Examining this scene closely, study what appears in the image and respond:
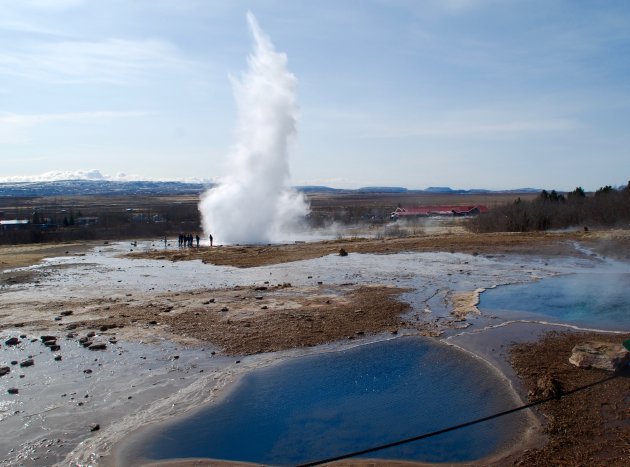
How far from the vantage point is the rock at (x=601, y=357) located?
970cm

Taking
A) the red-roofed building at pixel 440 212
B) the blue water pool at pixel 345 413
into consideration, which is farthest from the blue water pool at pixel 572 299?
the red-roofed building at pixel 440 212

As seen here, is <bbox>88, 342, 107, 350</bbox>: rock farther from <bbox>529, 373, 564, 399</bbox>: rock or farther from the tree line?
the tree line

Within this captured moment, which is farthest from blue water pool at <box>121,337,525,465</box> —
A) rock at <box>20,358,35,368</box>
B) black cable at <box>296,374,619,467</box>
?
rock at <box>20,358,35,368</box>

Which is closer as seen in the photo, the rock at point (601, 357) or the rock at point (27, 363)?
the rock at point (601, 357)

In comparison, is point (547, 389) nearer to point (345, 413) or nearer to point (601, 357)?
point (601, 357)

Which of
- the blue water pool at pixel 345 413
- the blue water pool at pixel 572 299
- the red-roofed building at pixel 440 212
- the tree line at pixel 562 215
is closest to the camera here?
the blue water pool at pixel 345 413

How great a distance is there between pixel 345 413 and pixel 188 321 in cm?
692

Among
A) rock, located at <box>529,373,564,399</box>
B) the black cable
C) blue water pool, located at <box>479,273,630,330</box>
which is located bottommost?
the black cable

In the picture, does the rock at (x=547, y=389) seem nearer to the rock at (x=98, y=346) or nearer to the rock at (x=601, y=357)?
the rock at (x=601, y=357)

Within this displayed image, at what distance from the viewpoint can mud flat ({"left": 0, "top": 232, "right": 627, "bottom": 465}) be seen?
28.7ft

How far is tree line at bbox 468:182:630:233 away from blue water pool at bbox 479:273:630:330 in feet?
86.1

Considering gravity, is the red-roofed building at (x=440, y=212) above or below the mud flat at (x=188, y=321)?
above

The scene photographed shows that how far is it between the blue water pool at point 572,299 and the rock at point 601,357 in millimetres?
3383

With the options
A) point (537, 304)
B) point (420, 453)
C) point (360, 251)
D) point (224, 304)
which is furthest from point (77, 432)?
point (360, 251)
